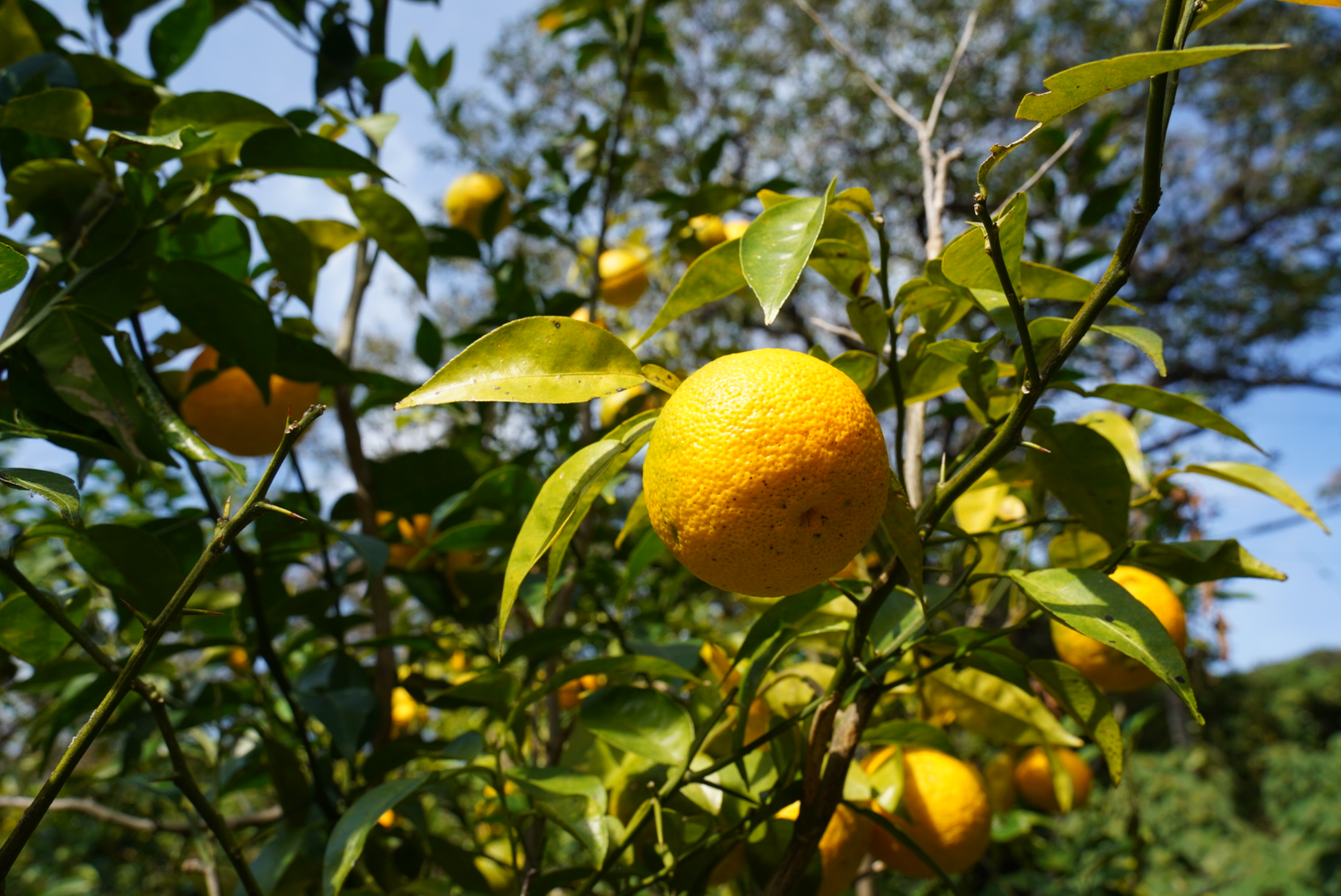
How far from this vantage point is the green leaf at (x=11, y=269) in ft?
1.33

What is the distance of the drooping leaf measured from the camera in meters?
0.49

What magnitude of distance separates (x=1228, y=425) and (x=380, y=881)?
0.79m

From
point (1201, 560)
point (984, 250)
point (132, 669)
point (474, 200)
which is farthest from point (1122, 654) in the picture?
point (474, 200)

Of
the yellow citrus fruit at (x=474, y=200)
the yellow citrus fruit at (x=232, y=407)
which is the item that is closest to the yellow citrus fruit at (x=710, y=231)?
the yellow citrus fruit at (x=474, y=200)

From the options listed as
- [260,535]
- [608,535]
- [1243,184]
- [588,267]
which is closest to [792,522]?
[260,535]

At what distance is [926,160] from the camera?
72 cm

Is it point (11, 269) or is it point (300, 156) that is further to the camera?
point (300, 156)

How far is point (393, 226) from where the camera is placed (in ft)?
2.41

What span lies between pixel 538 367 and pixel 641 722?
0.31 m

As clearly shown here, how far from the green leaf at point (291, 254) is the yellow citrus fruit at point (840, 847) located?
0.61m

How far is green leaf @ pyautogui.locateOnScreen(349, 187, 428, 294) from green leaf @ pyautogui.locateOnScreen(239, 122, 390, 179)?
0.30 feet

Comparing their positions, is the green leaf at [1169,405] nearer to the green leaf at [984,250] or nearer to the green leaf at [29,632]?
the green leaf at [984,250]

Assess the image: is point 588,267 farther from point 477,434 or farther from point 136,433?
point 136,433

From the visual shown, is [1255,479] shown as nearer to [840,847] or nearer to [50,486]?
[840,847]
